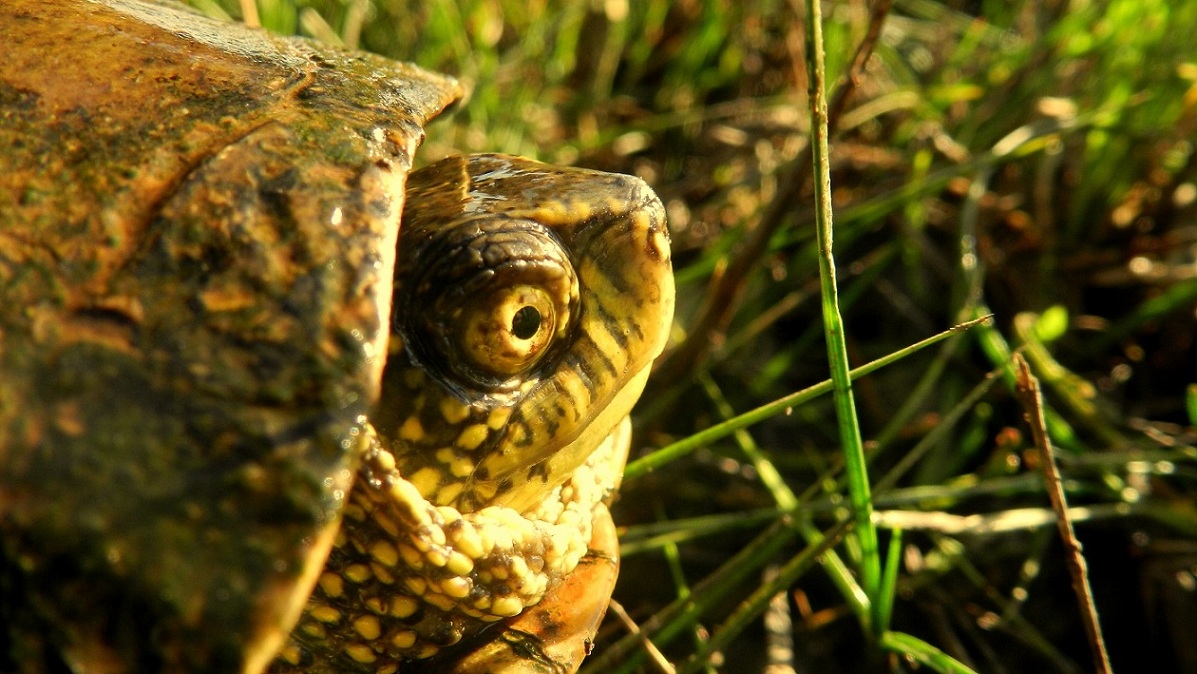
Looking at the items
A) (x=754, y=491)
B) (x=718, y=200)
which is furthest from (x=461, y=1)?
(x=754, y=491)

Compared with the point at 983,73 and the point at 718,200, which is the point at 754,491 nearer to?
the point at 718,200

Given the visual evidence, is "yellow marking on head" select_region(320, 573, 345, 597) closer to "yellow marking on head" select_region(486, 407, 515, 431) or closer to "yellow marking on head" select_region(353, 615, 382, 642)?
"yellow marking on head" select_region(353, 615, 382, 642)

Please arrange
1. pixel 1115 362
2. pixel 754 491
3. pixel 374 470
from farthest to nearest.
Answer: pixel 1115 362
pixel 754 491
pixel 374 470

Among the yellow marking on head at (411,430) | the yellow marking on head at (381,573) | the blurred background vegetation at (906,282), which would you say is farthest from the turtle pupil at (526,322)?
→ the blurred background vegetation at (906,282)

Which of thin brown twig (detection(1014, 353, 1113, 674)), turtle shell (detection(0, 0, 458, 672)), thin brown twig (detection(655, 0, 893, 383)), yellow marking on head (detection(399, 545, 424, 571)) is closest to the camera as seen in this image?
turtle shell (detection(0, 0, 458, 672))

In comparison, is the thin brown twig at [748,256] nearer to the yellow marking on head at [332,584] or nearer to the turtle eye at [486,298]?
the turtle eye at [486,298]

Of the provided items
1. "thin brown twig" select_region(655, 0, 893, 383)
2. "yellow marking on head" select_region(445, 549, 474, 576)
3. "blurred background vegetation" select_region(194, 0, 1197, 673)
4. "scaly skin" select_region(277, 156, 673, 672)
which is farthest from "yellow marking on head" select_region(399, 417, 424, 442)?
"thin brown twig" select_region(655, 0, 893, 383)

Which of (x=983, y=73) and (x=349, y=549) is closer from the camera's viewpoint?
(x=349, y=549)
